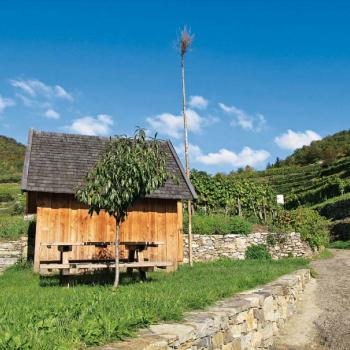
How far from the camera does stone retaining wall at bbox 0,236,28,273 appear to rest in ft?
52.4

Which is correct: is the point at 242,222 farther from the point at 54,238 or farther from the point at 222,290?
the point at 222,290

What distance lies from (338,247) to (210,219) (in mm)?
10718

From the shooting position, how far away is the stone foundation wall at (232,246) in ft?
62.4

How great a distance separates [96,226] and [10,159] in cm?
Result: 5533

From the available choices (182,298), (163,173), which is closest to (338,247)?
(163,173)

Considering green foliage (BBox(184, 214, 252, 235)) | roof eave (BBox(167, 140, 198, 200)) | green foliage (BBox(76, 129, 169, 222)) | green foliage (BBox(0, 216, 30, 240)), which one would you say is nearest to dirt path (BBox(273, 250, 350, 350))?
green foliage (BBox(76, 129, 169, 222))

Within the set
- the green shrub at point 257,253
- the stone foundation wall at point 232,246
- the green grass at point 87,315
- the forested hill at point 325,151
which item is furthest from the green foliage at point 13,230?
the forested hill at point 325,151

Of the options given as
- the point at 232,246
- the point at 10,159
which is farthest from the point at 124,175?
the point at 10,159

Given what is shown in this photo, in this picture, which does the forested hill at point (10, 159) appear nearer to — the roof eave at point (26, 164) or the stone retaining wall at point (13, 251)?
the stone retaining wall at point (13, 251)

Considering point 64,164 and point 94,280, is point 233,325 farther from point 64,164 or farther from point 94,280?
point 64,164

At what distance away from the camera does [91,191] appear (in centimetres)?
1016

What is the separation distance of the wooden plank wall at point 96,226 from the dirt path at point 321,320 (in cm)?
492

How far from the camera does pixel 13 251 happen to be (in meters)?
16.5

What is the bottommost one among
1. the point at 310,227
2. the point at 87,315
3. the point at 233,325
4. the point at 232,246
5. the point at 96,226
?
the point at 233,325
